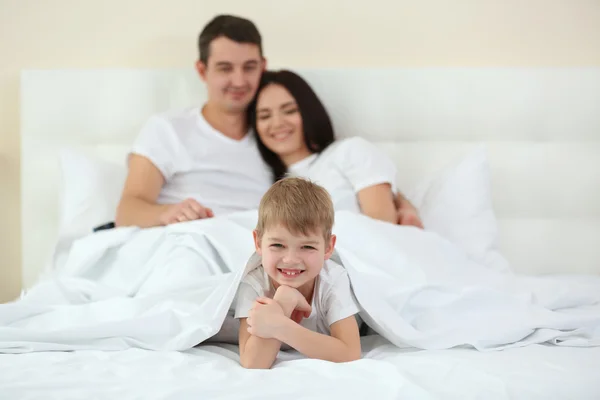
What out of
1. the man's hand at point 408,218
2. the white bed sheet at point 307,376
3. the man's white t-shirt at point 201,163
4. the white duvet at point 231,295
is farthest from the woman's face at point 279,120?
the white bed sheet at point 307,376

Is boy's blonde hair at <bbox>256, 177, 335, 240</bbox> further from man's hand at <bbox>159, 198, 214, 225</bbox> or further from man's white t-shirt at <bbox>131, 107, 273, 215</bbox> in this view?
man's white t-shirt at <bbox>131, 107, 273, 215</bbox>

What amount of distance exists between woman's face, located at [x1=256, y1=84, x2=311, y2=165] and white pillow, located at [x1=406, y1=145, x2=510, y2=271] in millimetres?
426

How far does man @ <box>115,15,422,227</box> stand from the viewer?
2119 mm

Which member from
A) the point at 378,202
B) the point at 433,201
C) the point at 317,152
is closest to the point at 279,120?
the point at 317,152

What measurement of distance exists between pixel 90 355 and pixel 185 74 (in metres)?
1.30

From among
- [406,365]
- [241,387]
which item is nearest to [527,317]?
[406,365]

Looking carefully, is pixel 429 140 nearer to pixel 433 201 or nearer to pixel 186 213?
pixel 433 201

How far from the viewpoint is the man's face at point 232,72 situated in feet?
7.08

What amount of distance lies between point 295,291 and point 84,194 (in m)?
1.13

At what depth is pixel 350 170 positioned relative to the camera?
6.84 feet

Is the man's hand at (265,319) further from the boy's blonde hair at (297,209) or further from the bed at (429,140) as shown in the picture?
the bed at (429,140)

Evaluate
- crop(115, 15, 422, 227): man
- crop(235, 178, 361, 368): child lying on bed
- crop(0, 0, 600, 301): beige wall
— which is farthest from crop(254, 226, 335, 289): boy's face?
crop(0, 0, 600, 301): beige wall

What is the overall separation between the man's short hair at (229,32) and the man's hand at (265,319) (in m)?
1.16

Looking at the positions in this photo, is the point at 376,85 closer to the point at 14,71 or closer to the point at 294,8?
the point at 294,8
